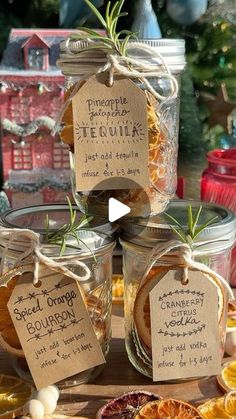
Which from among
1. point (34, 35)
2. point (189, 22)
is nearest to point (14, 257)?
point (34, 35)

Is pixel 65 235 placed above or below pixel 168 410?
above

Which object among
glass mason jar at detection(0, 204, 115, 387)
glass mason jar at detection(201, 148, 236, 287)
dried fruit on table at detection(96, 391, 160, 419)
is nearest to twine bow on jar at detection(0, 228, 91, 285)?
glass mason jar at detection(0, 204, 115, 387)

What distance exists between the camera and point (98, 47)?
61 cm

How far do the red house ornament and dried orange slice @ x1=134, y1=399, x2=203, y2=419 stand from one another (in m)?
0.66

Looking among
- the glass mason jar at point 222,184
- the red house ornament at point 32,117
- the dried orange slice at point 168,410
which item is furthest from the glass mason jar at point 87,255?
the red house ornament at point 32,117

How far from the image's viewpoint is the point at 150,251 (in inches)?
25.3

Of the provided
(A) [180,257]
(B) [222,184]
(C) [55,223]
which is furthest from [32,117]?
(A) [180,257]

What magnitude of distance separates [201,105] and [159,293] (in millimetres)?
768

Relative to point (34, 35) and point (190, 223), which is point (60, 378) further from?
point (34, 35)

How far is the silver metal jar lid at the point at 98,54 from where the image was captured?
61 cm

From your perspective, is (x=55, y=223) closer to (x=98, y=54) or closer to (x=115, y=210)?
(x=115, y=210)

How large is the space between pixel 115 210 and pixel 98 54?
6.4 inches

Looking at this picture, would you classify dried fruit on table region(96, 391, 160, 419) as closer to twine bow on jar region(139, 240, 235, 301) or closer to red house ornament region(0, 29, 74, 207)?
twine bow on jar region(139, 240, 235, 301)
